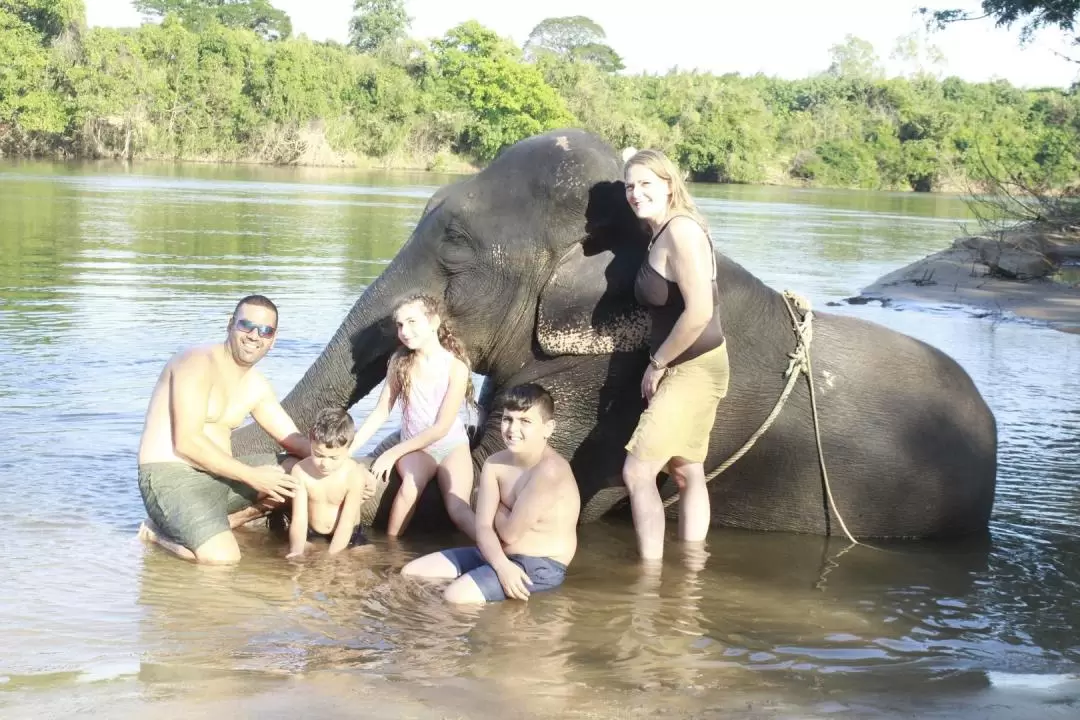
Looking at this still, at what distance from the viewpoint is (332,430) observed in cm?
577

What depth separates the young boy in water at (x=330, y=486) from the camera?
579cm

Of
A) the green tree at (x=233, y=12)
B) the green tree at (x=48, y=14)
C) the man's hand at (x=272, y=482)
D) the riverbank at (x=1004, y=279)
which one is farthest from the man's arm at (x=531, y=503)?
the green tree at (x=233, y=12)

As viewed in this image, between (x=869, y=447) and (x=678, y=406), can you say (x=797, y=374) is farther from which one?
(x=678, y=406)

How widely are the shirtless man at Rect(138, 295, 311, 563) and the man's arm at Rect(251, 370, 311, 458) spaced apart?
0.04 m

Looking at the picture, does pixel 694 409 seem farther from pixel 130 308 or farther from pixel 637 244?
pixel 130 308

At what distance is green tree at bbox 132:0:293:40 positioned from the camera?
340 feet

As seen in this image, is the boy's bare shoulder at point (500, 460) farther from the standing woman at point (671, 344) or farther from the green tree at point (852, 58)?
the green tree at point (852, 58)

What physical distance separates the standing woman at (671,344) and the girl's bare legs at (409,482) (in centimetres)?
92

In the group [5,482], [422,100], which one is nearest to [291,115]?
[422,100]

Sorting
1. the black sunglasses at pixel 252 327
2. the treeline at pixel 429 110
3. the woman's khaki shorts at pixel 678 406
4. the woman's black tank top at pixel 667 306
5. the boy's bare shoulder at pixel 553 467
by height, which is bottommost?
the boy's bare shoulder at pixel 553 467

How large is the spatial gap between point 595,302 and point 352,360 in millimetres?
1175

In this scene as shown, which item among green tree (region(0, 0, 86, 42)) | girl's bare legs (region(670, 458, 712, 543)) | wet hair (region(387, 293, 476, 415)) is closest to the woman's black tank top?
girl's bare legs (region(670, 458, 712, 543))

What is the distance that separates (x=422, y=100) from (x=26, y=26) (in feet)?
71.8

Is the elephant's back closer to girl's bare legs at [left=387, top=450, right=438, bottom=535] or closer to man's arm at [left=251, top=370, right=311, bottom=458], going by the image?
girl's bare legs at [left=387, top=450, right=438, bottom=535]
